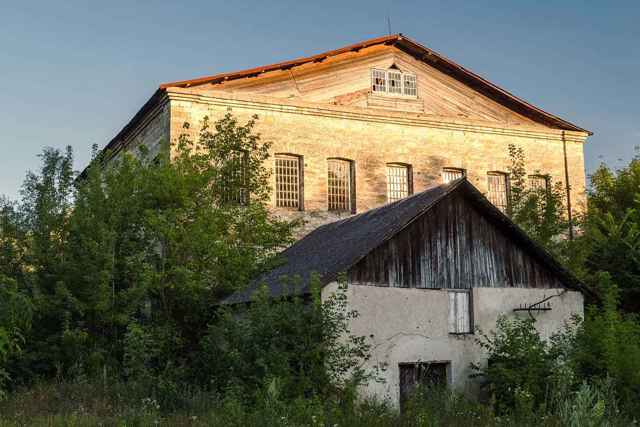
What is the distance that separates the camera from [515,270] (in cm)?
1802

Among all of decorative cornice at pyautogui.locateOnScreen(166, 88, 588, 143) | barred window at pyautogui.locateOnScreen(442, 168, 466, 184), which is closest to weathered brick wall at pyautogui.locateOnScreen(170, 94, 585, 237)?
decorative cornice at pyautogui.locateOnScreen(166, 88, 588, 143)

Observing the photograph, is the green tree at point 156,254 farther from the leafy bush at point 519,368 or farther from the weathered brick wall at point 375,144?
the leafy bush at point 519,368

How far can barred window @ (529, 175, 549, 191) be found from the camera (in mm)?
29000

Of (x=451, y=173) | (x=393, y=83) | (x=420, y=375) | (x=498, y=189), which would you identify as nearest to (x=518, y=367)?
(x=420, y=375)

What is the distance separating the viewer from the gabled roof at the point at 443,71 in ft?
82.5

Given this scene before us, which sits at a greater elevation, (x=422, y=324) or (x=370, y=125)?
(x=370, y=125)

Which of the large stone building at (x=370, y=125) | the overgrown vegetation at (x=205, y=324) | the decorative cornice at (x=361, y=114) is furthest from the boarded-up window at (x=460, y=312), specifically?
the decorative cornice at (x=361, y=114)

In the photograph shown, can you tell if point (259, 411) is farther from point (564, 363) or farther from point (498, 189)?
point (498, 189)

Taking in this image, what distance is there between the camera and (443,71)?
93.8ft

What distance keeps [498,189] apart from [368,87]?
20.7 feet

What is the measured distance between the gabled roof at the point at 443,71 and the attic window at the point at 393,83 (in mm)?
916

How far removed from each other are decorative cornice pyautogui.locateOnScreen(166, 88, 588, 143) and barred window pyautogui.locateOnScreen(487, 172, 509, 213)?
1618 millimetres

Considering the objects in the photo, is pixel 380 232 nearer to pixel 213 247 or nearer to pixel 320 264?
pixel 320 264

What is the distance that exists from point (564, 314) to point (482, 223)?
306cm
